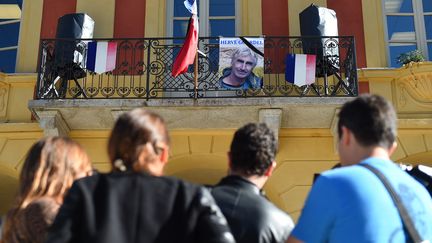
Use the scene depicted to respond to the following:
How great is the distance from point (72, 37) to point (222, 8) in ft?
9.32

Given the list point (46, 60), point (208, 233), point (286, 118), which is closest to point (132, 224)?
point (208, 233)

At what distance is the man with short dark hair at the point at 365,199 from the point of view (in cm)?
249

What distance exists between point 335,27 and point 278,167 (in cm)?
251

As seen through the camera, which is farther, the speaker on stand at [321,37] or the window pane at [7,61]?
the window pane at [7,61]

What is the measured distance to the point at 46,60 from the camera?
9055 mm

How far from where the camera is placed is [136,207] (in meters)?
2.33

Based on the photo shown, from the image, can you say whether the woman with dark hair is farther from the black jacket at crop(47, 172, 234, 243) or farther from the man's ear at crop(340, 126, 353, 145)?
the man's ear at crop(340, 126, 353, 145)

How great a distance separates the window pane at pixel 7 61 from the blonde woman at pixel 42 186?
7.99m

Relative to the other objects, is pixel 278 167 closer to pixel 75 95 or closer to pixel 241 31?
pixel 241 31

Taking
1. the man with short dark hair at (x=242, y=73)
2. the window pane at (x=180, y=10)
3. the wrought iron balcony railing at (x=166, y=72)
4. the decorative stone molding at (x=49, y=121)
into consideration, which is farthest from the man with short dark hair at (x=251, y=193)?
the window pane at (x=180, y=10)

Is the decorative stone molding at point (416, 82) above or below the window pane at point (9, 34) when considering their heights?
below

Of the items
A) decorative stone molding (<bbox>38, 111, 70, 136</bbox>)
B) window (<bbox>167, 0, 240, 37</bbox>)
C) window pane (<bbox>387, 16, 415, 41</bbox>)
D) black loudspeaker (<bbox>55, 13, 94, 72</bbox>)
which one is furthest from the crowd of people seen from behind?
window pane (<bbox>387, 16, 415, 41</bbox>)

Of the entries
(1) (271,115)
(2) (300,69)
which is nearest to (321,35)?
(2) (300,69)

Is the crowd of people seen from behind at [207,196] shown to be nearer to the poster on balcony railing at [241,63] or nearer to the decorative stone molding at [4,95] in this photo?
the poster on balcony railing at [241,63]
